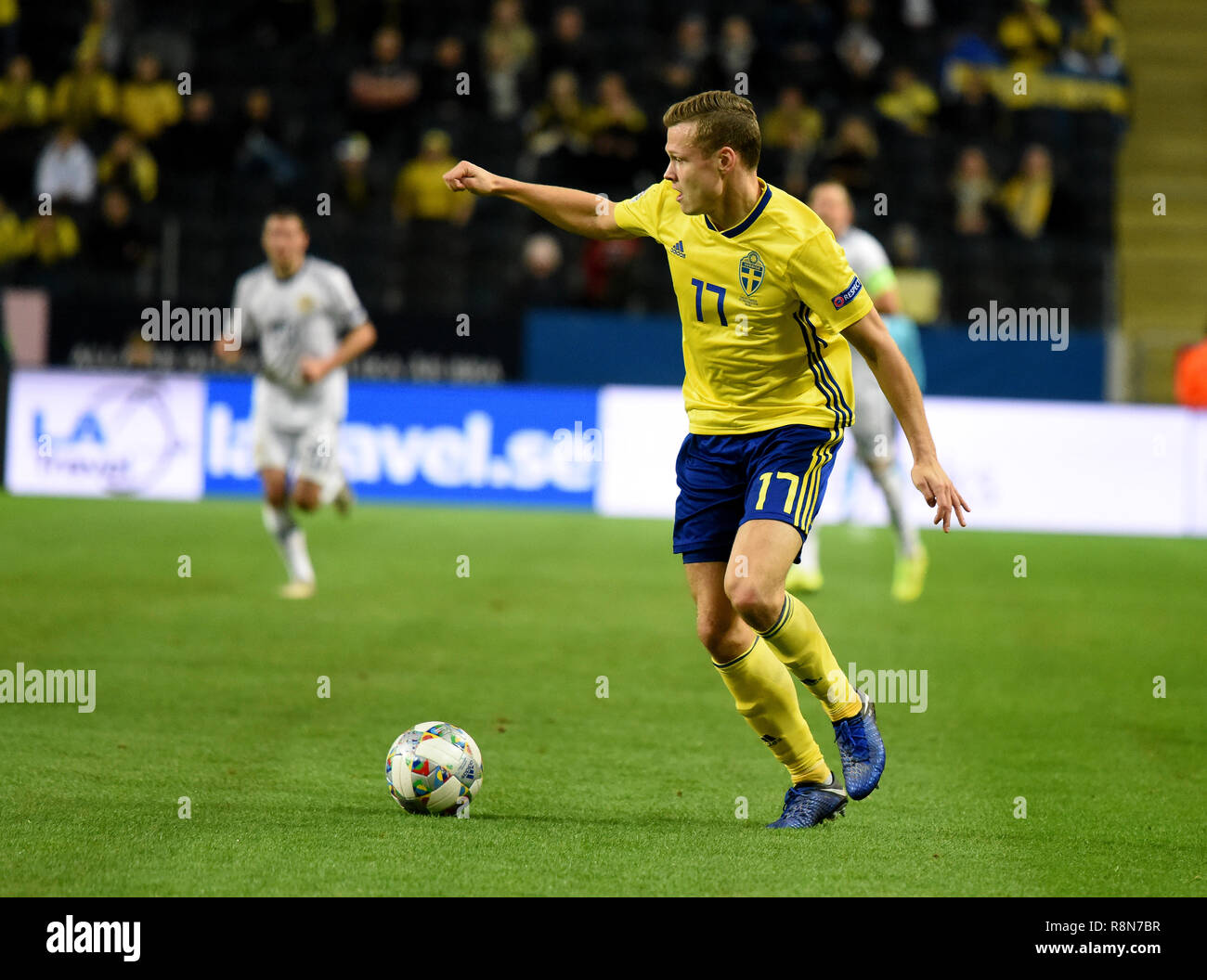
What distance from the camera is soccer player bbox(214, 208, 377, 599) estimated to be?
1091cm

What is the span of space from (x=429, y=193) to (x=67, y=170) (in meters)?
4.19

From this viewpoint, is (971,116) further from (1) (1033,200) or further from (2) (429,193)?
(2) (429,193)

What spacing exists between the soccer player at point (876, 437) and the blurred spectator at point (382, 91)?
9.74 metres

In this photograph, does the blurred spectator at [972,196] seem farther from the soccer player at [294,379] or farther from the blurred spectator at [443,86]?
the soccer player at [294,379]

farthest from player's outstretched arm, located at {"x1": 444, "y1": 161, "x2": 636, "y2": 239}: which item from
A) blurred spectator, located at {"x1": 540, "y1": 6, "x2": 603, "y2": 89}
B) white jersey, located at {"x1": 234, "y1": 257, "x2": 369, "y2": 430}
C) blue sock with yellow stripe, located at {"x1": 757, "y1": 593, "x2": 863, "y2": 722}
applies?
blurred spectator, located at {"x1": 540, "y1": 6, "x2": 603, "y2": 89}

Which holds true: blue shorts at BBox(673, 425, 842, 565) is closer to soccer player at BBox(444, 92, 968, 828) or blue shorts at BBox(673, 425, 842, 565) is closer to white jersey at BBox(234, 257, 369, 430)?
soccer player at BBox(444, 92, 968, 828)

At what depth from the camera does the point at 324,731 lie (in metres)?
6.96

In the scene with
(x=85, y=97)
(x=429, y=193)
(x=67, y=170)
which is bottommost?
(x=429, y=193)

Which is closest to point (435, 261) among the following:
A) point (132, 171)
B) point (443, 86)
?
point (443, 86)

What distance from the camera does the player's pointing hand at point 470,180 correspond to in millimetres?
5566

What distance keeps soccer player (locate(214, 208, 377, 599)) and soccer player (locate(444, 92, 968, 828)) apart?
5.45 m

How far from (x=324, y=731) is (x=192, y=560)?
553cm

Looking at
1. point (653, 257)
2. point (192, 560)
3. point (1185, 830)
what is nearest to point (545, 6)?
point (653, 257)

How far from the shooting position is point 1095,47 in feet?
68.9
